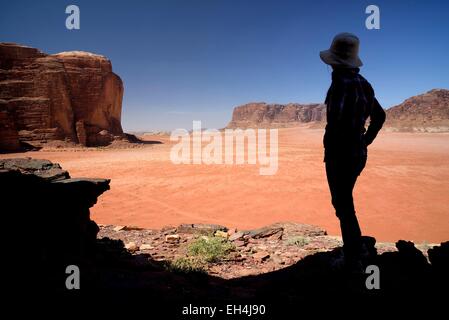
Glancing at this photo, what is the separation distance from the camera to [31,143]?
95.9 feet

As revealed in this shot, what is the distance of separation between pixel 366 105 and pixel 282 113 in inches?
6409

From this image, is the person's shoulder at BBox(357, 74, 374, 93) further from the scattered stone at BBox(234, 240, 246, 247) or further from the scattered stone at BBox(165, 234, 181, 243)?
the scattered stone at BBox(165, 234, 181, 243)

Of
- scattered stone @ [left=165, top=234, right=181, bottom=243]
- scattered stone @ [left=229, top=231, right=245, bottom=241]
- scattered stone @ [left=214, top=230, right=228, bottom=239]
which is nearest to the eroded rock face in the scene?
scattered stone @ [left=165, top=234, right=181, bottom=243]

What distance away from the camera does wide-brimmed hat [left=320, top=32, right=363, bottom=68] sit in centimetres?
285

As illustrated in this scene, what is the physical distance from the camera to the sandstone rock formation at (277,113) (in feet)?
506

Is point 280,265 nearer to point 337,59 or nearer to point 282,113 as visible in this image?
point 337,59

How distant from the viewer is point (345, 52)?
2.88 metres

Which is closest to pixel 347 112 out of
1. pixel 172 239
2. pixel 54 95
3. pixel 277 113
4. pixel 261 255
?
pixel 261 255

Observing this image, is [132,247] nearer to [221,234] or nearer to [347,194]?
[221,234]

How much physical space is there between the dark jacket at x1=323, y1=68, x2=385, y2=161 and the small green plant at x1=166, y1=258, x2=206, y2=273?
7.44 ft

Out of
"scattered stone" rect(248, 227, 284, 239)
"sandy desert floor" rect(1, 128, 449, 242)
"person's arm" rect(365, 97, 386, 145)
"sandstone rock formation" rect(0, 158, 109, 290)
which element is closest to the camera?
"sandstone rock formation" rect(0, 158, 109, 290)

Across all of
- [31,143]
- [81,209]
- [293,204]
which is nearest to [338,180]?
Result: [81,209]

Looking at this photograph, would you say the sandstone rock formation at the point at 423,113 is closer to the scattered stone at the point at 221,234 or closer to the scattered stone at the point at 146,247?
the scattered stone at the point at 221,234

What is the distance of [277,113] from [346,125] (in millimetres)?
161122
